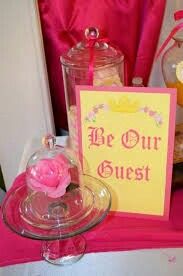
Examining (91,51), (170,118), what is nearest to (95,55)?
(91,51)

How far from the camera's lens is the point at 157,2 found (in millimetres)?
902

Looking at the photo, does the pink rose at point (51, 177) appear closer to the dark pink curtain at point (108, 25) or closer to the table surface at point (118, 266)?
the table surface at point (118, 266)

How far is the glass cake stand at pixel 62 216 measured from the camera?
1.98 ft

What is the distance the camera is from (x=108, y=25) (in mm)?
919

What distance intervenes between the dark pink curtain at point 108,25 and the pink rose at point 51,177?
1.26 ft

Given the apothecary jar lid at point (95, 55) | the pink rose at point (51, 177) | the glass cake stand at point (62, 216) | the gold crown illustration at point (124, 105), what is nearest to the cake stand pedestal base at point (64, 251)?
the glass cake stand at point (62, 216)

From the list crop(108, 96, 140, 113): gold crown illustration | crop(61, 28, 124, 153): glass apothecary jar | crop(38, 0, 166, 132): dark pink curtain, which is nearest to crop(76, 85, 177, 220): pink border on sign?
crop(108, 96, 140, 113): gold crown illustration

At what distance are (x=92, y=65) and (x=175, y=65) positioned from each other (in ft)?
0.55

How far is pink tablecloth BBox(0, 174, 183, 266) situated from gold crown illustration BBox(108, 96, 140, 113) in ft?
0.70

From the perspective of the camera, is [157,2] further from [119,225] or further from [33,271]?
[33,271]

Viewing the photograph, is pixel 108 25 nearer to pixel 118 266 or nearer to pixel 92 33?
pixel 92 33

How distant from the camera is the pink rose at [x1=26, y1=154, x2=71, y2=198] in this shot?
63cm

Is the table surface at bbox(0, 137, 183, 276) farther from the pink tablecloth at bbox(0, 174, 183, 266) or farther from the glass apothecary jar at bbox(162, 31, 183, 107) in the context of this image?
the glass apothecary jar at bbox(162, 31, 183, 107)

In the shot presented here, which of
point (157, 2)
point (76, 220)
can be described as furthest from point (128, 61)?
point (76, 220)
